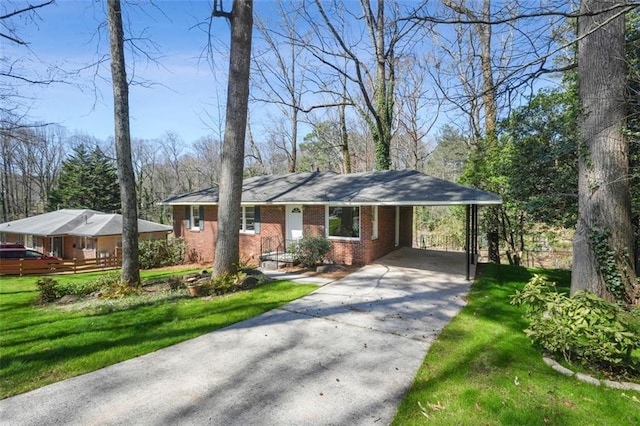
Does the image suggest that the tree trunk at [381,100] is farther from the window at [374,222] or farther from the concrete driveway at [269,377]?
the concrete driveway at [269,377]

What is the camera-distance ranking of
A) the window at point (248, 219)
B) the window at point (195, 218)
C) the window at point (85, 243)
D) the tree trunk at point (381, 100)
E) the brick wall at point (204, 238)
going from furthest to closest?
the window at point (85, 243) → the tree trunk at point (381, 100) → the window at point (195, 218) → the brick wall at point (204, 238) → the window at point (248, 219)

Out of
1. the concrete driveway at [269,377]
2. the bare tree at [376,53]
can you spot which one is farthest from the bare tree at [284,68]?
the concrete driveway at [269,377]

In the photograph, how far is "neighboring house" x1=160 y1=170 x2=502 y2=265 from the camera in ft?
33.9

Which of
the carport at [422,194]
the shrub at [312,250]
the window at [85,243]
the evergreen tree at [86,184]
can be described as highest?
the evergreen tree at [86,184]

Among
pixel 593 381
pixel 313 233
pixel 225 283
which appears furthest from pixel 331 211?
pixel 593 381

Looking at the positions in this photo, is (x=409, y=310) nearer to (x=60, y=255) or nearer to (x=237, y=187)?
(x=237, y=187)

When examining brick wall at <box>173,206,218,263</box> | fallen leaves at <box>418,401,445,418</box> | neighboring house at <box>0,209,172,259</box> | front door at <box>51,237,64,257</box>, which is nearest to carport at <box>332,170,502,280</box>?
fallen leaves at <box>418,401,445,418</box>

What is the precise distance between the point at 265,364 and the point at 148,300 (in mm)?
4187

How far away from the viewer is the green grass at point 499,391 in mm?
3154

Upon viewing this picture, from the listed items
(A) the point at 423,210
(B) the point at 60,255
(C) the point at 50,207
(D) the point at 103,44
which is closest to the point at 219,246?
(D) the point at 103,44

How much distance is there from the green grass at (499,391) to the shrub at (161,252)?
13677 millimetres

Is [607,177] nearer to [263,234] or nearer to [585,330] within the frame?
[585,330]

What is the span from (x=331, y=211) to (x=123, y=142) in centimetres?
684

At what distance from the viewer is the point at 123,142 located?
7.93m
